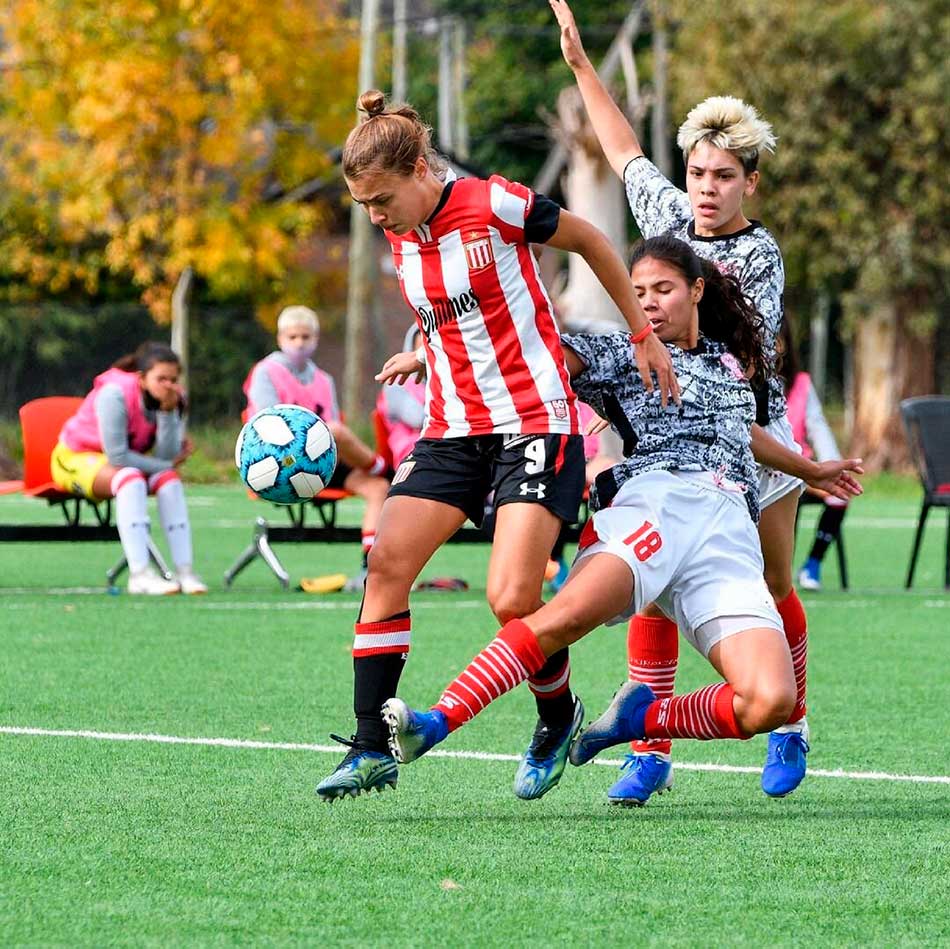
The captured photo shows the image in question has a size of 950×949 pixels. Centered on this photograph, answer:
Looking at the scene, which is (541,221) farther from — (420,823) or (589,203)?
(589,203)

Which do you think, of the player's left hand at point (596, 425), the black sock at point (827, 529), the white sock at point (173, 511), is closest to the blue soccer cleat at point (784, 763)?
the player's left hand at point (596, 425)

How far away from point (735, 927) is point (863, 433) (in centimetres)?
2568

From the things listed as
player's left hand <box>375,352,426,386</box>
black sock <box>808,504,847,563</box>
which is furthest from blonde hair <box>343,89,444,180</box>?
black sock <box>808,504,847,563</box>

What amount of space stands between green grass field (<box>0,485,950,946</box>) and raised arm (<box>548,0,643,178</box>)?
196cm

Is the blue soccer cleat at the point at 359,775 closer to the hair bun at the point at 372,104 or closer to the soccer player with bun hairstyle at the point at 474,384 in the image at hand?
the soccer player with bun hairstyle at the point at 474,384

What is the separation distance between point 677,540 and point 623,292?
2.22 feet

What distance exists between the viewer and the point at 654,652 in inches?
218

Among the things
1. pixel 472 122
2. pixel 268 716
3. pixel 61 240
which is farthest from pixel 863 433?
pixel 268 716

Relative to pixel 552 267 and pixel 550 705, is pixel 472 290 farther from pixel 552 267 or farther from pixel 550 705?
pixel 552 267

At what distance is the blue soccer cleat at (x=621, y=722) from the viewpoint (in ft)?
16.9

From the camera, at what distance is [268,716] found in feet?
22.6

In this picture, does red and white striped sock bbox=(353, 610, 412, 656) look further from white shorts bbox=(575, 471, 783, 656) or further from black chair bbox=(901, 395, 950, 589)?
black chair bbox=(901, 395, 950, 589)

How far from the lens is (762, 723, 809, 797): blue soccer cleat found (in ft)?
17.6

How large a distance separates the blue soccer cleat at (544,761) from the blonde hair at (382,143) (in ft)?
5.26
